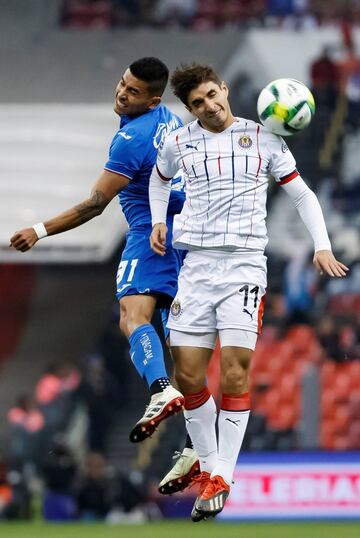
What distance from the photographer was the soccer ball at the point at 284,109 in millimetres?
8070

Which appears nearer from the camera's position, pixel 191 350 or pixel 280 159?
pixel 280 159

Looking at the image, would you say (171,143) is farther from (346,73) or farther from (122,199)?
(346,73)

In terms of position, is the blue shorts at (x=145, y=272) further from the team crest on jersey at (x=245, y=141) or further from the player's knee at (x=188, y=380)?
the team crest on jersey at (x=245, y=141)

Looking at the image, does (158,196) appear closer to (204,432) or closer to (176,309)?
(176,309)

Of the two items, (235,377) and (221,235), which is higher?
(221,235)

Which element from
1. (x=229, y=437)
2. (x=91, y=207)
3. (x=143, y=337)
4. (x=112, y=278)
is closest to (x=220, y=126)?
(x=91, y=207)

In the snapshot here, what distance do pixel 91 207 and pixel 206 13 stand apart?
16519mm

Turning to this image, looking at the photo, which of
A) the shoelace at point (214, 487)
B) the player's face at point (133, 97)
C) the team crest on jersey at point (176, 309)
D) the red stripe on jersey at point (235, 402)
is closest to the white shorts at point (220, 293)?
the team crest on jersey at point (176, 309)

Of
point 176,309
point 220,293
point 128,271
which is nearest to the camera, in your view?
point 220,293

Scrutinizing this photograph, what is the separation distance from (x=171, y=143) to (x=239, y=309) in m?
0.95

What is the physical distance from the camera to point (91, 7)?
81.8 ft

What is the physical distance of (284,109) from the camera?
26.5 feet

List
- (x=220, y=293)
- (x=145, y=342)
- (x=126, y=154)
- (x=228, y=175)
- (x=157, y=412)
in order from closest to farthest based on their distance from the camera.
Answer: (x=157, y=412) < (x=228, y=175) < (x=220, y=293) < (x=126, y=154) < (x=145, y=342)

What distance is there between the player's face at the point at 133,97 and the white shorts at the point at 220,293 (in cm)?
92
